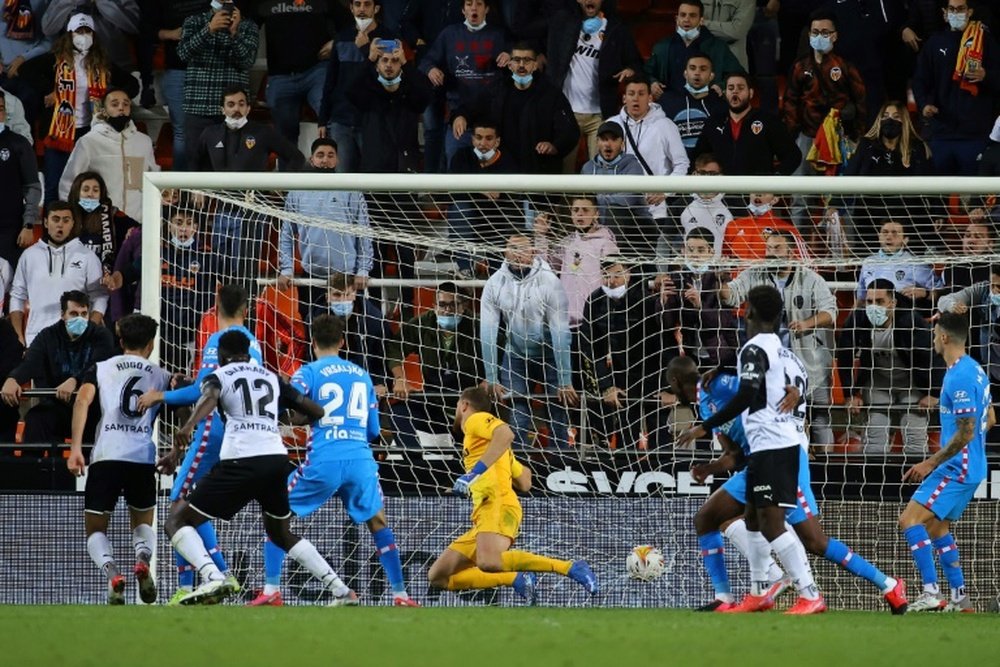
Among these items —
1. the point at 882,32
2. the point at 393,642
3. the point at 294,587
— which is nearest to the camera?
the point at 393,642

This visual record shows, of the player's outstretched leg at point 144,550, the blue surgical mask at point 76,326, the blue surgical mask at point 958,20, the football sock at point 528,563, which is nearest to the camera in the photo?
the player's outstretched leg at point 144,550

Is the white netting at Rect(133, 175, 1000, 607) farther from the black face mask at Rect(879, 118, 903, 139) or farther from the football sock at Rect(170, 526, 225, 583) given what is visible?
the football sock at Rect(170, 526, 225, 583)

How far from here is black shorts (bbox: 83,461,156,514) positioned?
983 cm

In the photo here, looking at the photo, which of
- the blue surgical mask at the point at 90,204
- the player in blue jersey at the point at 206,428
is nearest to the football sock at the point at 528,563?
the player in blue jersey at the point at 206,428

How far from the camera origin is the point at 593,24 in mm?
14438

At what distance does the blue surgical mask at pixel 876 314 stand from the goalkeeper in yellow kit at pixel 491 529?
2839 mm

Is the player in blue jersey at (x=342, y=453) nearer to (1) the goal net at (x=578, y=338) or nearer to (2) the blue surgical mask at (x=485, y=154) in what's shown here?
(1) the goal net at (x=578, y=338)

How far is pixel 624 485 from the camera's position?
11227 millimetres

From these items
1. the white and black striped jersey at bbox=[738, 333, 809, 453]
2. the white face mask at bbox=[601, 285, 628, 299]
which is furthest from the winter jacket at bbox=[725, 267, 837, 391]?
the white and black striped jersey at bbox=[738, 333, 809, 453]

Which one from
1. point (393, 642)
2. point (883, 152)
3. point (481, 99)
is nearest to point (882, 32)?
point (883, 152)

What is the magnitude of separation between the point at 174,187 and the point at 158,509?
6.98 feet

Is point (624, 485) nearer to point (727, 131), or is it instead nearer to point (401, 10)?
point (727, 131)

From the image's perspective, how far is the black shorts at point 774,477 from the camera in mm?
8969

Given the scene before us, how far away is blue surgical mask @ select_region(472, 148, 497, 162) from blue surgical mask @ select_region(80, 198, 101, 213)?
3.10 metres
